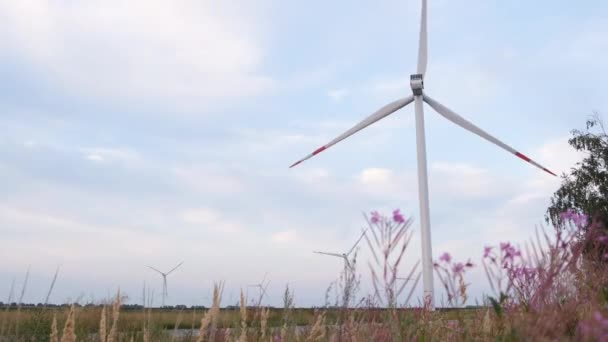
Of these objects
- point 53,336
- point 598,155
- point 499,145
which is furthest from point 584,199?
point 53,336

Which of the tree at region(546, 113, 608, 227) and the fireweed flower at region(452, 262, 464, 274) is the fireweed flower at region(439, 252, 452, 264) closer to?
the fireweed flower at region(452, 262, 464, 274)

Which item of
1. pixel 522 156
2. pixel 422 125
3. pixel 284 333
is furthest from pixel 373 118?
pixel 284 333

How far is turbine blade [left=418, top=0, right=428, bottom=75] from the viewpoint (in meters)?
27.6

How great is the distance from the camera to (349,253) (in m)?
6.52

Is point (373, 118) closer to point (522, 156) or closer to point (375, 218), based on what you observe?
point (522, 156)

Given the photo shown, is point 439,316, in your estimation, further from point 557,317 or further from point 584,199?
point 584,199

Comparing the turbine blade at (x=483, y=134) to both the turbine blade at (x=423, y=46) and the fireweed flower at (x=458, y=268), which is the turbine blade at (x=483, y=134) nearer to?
the turbine blade at (x=423, y=46)

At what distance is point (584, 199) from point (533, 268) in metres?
39.3

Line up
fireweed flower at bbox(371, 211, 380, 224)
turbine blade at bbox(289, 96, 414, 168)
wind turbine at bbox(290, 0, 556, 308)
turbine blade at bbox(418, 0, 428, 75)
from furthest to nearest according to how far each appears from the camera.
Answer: turbine blade at bbox(418, 0, 428, 75), turbine blade at bbox(289, 96, 414, 168), wind turbine at bbox(290, 0, 556, 308), fireweed flower at bbox(371, 211, 380, 224)

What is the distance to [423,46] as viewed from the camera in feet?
91.2

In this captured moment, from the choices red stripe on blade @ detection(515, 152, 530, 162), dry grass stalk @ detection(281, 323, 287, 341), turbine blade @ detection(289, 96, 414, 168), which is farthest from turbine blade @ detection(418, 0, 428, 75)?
dry grass stalk @ detection(281, 323, 287, 341)

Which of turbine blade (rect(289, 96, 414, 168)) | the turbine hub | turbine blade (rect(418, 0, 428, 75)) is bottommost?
turbine blade (rect(289, 96, 414, 168))

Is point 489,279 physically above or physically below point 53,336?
above

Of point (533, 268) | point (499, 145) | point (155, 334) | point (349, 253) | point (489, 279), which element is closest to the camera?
point (489, 279)
